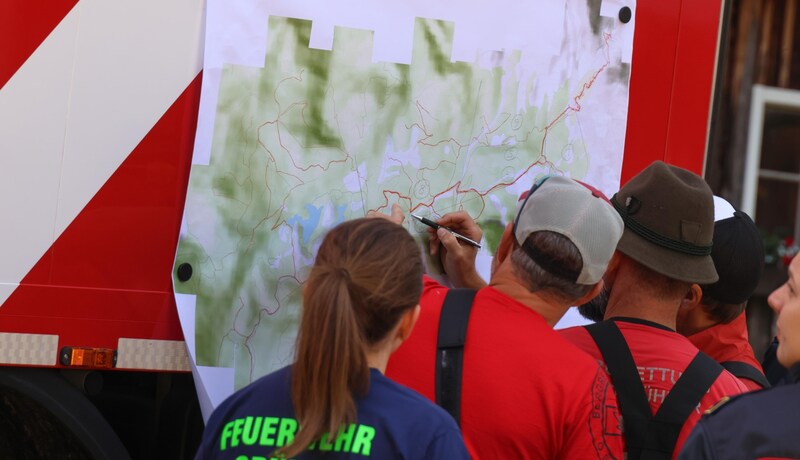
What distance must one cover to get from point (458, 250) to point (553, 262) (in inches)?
23.3

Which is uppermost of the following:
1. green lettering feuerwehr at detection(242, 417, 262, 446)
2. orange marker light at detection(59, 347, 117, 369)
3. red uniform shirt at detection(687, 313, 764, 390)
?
red uniform shirt at detection(687, 313, 764, 390)

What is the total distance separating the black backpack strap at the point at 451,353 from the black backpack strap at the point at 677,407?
0.48 m

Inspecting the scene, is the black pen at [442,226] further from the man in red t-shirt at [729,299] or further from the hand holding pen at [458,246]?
the man in red t-shirt at [729,299]

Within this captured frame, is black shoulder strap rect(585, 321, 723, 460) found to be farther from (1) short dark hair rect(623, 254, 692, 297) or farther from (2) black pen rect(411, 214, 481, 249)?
(2) black pen rect(411, 214, 481, 249)

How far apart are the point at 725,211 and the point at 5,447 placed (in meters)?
2.09

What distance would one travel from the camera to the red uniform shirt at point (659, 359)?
2.13 meters

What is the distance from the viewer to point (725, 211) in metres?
2.69

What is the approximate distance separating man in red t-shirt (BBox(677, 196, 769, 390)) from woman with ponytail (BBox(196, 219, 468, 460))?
1.21 metres

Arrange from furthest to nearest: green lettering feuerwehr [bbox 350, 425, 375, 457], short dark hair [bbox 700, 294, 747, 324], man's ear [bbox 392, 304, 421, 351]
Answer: short dark hair [bbox 700, 294, 747, 324] → man's ear [bbox 392, 304, 421, 351] → green lettering feuerwehr [bbox 350, 425, 375, 457]

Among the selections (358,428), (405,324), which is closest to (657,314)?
(405,324)

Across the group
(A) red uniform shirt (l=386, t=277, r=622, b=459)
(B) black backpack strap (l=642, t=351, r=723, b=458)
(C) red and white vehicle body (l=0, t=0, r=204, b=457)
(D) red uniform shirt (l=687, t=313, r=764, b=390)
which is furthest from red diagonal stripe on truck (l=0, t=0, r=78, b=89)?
(D) red uniform shirt (l=687, t=313, r=764, b=390)

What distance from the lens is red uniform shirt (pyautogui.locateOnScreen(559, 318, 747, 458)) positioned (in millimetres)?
2135

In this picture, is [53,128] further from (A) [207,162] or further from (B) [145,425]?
(B) [145,425]

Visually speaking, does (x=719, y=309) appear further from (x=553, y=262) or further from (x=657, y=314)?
(x=553, y=262)
